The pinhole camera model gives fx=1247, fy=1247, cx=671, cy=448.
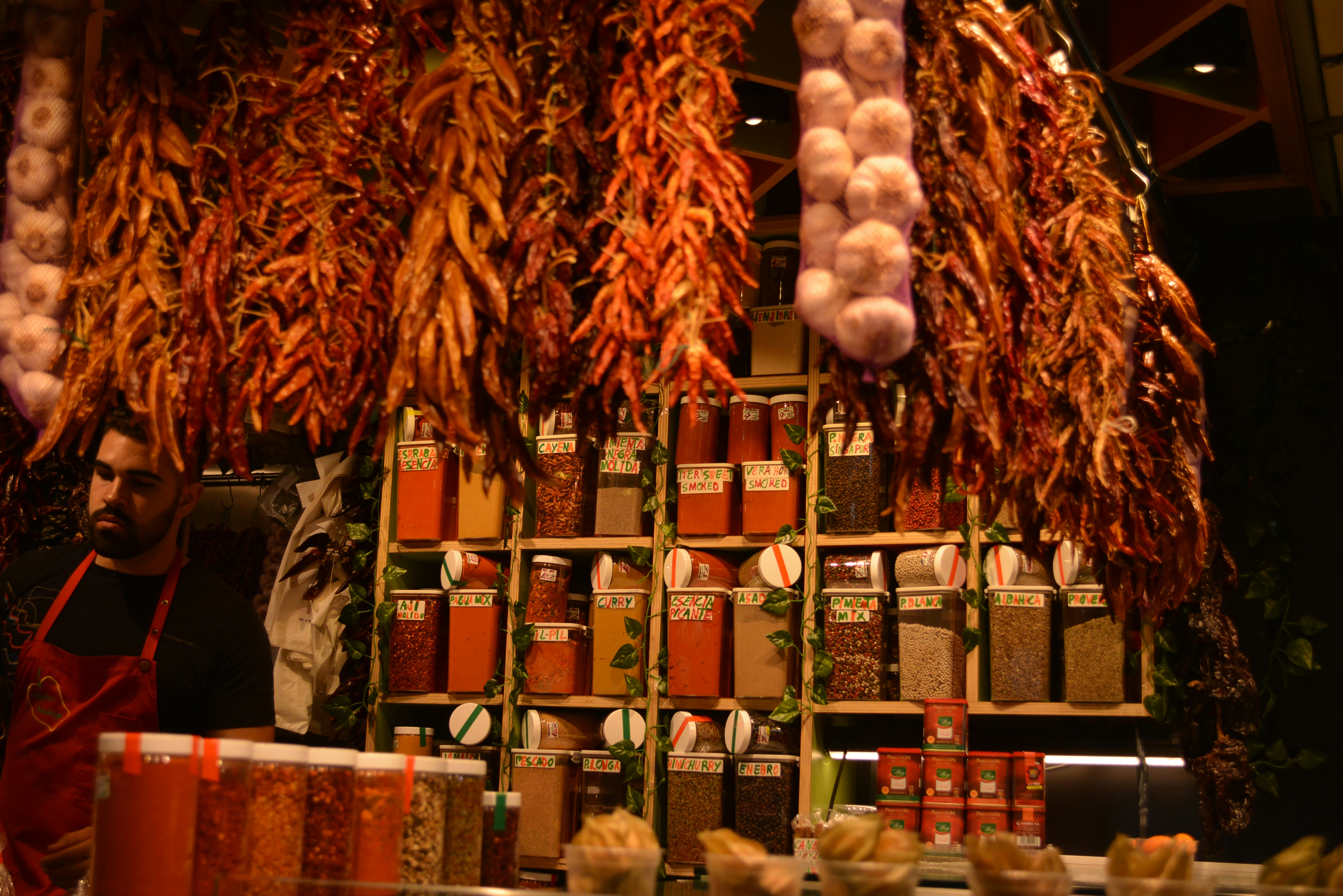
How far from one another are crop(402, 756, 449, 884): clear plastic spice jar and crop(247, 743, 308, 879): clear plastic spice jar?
0.11 m

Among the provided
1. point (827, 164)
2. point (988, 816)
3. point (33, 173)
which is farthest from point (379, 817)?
point (988, 816)

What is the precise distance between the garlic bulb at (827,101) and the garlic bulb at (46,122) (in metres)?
1.14

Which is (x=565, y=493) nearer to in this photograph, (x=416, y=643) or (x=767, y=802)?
(x=416, y=643)

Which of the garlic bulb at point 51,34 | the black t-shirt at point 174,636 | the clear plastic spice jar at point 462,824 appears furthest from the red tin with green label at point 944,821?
the garlic bulb at point 51,34

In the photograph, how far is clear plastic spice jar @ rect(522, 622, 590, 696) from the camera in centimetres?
366

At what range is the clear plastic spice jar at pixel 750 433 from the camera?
3693mm

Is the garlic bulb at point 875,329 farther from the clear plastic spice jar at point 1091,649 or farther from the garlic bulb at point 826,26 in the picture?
the clear plastic spice jar at point 1091,649

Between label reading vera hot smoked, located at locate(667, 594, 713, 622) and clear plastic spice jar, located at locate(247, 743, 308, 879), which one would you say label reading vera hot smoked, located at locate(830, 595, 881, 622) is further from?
clear plastic spice jar, located at locate(247, 743, 308, 879)

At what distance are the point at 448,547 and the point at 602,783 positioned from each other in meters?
0.87

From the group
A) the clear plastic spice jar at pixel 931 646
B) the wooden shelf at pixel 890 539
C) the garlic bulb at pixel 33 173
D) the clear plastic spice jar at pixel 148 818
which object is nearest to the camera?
the clear plastic spice jar at pixel 148 818

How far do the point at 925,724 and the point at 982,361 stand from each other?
6.37 feet

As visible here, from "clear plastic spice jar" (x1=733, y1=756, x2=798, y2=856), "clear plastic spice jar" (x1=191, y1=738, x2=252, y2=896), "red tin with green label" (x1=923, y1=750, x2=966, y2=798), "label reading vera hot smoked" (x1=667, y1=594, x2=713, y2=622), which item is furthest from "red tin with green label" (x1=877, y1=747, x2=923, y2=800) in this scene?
"clear plastic spice jar" (x1=191, y1=738, x2=252, y2=896)

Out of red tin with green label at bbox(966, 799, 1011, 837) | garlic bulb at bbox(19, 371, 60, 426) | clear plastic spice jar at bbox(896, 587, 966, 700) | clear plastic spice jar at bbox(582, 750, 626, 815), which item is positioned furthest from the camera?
clear plastic spice jar at bbox(582, 750, 626, 815)

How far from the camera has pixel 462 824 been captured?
57.0 inches
